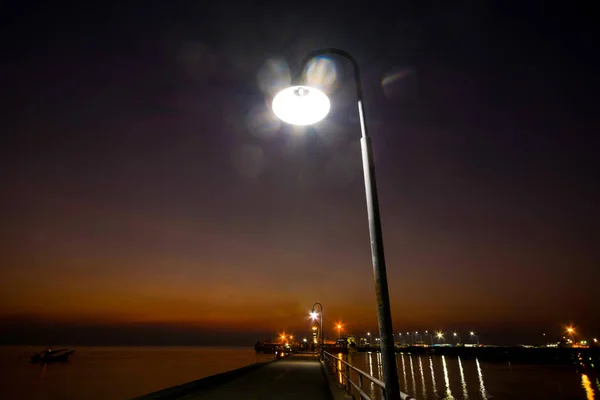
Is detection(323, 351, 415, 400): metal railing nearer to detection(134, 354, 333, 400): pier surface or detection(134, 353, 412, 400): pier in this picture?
detection(134, 353, 412, 400): pier

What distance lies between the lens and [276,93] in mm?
5828

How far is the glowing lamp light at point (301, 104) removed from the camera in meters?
5.79

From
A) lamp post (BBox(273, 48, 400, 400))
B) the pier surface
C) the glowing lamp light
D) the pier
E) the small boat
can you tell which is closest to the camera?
lamp post (BBox(273, 48, 400, 400))

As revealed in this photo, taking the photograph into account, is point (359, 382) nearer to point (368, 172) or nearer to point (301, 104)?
point (368, 172)

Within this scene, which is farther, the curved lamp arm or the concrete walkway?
the concrete walkway

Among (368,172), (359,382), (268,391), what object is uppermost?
(368,172)

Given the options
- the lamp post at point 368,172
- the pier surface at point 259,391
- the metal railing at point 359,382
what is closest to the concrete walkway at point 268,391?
the pier surface at point 259,391

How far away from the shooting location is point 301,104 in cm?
592

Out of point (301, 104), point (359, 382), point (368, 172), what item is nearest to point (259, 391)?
point (359, 382)

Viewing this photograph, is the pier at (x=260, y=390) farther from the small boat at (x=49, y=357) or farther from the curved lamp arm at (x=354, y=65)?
the small boat at (x=49, y=357)

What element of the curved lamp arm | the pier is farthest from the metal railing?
the curved lamp arm

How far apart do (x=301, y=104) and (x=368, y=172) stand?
59.5 inches

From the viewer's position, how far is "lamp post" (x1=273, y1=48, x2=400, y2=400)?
15.7ft

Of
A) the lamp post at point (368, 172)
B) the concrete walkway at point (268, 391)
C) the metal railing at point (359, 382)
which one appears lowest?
the concrete walkway at point (268, 391)
